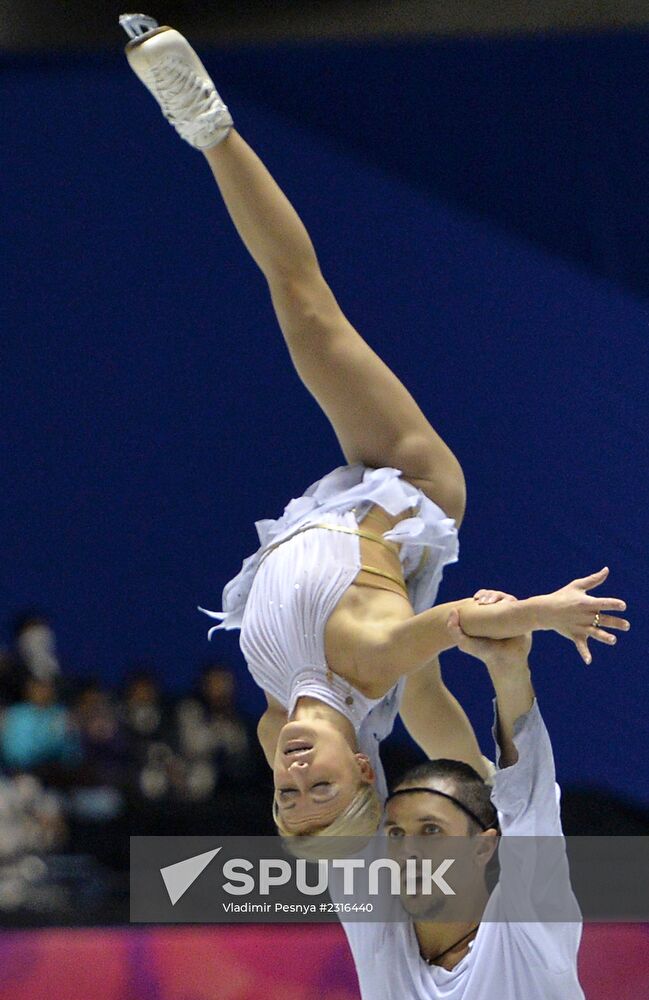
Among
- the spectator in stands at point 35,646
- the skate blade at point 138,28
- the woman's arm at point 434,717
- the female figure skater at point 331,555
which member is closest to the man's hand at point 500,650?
the female figure skater at point 331,555

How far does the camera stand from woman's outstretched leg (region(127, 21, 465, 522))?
3246 millimetres

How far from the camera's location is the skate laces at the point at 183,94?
315cm

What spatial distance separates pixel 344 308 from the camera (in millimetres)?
5066

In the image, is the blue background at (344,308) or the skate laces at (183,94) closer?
the skate laces at (183,94)

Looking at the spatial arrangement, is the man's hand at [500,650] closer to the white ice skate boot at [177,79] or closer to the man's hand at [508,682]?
the man's hand at [508,682]

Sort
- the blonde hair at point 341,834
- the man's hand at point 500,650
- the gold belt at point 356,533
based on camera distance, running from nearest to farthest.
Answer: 1. the man's hand at point 500,650
2. the blonde hair at point 341,834
3. the gold belt at point 356,533

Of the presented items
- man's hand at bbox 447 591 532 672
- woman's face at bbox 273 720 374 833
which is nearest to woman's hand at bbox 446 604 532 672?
man's hand at bbox 447 591 532 672

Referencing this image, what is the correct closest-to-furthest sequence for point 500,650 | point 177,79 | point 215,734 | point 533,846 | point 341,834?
point 533,846, point 500,650, point 341,834, point 177,79, point 215,734

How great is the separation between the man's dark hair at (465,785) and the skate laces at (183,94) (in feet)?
5.29

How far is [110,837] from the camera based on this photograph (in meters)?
4.62

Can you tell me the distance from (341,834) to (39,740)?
7.92ft

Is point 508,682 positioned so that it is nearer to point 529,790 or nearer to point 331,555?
point 529,790

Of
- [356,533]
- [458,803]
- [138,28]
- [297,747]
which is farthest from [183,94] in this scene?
[458,803]

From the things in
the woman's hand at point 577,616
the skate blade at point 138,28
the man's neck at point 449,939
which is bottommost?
the man's neck at point 449,939
